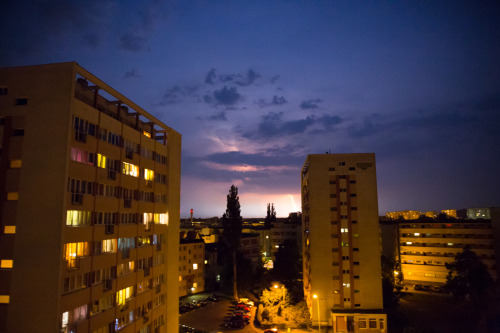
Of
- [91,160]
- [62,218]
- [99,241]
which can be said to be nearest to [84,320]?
[99,241]

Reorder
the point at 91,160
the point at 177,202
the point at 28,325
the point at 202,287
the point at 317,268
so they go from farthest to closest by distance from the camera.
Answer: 1. the point at 202,287
2. the point at 317,268
3. the point at 177,202
4. the point at 91,160
5. the point at 28,325

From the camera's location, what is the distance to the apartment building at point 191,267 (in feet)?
211

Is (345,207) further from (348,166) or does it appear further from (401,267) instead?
(401,267)

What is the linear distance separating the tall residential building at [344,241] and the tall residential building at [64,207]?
29.0 metres

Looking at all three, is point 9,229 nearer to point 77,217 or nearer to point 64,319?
point 77,217

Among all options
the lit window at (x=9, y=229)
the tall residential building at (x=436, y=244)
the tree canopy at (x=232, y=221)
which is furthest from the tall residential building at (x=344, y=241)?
the lit window at (x=9, y=229)

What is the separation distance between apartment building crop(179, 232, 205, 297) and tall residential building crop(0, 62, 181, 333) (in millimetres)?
38714

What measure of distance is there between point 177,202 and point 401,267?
6563 centimetres

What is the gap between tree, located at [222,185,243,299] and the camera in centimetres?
6184

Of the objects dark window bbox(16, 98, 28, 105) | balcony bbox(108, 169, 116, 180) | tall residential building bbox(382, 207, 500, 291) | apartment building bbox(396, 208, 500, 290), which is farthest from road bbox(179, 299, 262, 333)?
apartment building bbox(396, 208, 500, 290)

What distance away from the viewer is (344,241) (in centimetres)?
4697

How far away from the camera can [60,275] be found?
18.0 metres

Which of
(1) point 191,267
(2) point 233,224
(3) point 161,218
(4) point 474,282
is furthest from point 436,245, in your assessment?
(3) point 161,218

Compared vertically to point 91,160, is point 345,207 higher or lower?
lower
